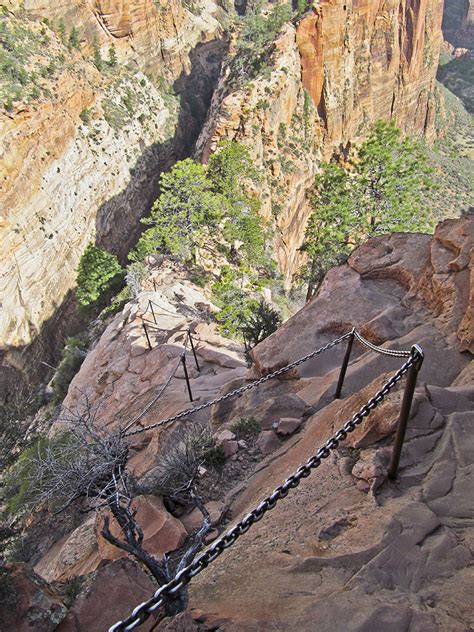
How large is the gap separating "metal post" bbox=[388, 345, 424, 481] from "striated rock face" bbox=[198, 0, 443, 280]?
28.4 m

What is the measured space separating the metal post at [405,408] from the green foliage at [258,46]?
37.0m

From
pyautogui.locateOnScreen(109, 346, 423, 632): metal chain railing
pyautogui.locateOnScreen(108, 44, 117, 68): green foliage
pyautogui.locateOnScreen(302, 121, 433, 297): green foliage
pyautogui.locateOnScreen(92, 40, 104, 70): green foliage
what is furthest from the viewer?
pyautogui.locateOnScreen(108, 44, 117, 68): green foliage

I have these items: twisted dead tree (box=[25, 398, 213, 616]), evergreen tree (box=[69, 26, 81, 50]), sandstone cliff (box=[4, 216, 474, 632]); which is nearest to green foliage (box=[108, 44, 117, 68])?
evergreen tree (box=[69, 26, 81, 50])

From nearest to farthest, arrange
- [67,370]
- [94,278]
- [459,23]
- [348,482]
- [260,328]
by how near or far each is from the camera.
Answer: [348,482] → [260,328] → [67,370] → [94,278] → [459,23]

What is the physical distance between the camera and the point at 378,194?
16.5 m

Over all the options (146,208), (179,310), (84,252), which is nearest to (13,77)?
(84,252)

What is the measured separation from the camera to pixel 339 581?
3.27m

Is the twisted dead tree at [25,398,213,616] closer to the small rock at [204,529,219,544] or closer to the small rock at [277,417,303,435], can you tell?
the small rock at [204,529,219,544]

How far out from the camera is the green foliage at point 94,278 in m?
28.4

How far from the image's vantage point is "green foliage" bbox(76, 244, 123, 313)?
2839cm

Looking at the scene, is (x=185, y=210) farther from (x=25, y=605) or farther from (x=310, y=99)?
(x=310, y=99)

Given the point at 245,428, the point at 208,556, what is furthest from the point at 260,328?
the point at 208,556

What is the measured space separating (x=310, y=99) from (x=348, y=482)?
141 feet

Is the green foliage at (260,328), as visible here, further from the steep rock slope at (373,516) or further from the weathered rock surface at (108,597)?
the weathered rock surface at (108,597)
